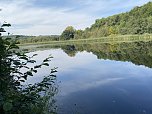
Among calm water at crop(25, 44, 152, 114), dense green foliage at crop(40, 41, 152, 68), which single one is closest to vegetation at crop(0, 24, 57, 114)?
calm water at crop(25, 44, 152, 114)

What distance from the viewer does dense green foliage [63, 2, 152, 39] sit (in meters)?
91.7

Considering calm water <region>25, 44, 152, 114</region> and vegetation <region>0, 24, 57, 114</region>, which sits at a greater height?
vegetation <region>0, 24, 57, 114</region>

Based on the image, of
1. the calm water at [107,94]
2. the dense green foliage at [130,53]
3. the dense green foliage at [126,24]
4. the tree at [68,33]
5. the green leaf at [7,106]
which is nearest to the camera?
the green leaf at [7,106]

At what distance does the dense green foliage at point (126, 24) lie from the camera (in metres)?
91.7

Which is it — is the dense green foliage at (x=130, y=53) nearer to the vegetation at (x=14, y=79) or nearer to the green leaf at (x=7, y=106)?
the vegetation at (x=14, y=79)

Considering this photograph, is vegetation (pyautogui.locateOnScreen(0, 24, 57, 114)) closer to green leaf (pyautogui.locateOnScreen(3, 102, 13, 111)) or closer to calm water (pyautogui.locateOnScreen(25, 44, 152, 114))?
green leaf (pyautogui.locateOnScreen(3, 102, 13, 111))

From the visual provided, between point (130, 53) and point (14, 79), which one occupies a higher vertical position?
point (14, 79)

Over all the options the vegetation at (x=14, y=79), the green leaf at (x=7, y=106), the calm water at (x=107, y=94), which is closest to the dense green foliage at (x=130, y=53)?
Result: the calm water at (x=107, y=94)

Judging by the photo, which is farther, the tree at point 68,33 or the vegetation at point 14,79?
the tree at point 68,33

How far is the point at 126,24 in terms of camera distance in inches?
4028

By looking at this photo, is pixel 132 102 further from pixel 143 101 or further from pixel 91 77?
pixel 91 77

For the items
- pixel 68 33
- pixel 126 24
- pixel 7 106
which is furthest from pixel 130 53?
pixel 68 33

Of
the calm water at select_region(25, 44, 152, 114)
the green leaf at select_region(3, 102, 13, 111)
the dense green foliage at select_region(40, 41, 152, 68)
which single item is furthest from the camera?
the dense green foliage at select_region(40, 41, 152, 68)

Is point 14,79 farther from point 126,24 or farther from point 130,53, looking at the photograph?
point 126,24
